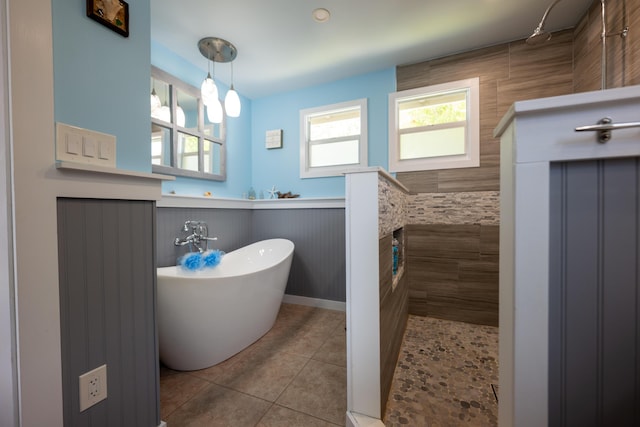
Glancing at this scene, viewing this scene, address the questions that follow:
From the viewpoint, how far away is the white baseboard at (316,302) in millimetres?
2475

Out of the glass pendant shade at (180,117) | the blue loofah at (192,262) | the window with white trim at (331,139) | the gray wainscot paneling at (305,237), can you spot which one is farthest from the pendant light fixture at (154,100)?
the window with white trim at (331,139)

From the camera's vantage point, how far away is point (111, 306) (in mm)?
880

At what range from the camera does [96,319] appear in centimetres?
84

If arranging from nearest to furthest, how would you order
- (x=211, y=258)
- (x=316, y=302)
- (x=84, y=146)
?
(x=84, y=146), (x=211, y=258), (x=316, y=302)

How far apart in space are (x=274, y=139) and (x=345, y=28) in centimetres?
138

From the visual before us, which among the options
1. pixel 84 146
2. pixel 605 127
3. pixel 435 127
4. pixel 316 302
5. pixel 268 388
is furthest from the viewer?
pixel 316 302

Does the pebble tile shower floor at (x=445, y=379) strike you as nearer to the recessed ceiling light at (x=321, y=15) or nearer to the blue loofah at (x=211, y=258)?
the blue loofah at (x=211, y=258)

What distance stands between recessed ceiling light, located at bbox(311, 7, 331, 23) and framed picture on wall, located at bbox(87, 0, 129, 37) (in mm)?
1220

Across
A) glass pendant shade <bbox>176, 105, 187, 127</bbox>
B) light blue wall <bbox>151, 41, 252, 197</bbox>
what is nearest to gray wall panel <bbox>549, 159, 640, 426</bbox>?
light blue wall <bbox>151, 41, 252, 197</bbox>

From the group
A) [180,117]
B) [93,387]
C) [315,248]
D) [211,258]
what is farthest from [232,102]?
[93,387]

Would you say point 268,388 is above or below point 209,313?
below

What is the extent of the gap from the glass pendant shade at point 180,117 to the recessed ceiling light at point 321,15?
1.40m

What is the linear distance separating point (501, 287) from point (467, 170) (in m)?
1.74

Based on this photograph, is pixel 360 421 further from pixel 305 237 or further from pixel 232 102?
pixel 232 102
